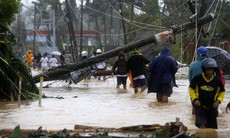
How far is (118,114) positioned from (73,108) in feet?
6.07

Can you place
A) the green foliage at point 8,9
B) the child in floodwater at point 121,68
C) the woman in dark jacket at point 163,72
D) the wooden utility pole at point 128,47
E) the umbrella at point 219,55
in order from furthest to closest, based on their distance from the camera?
the child in floodwater at point 121,68 → the wooden utility pole at point 128,47 → the umbrella at point 219,55 → the woman in dark jacket at point 163,72 → the green foliage at point 8,9

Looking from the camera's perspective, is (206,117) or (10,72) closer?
(206,117)

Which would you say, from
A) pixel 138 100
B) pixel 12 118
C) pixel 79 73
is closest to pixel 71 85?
pixel 79 73

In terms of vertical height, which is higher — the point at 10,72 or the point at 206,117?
the point at 10,72

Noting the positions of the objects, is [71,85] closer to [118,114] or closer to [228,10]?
[118,114]

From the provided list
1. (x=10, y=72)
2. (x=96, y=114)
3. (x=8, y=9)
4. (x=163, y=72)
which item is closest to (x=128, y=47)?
(x=10, y=72)

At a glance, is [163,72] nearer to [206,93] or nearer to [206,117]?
[206,117]

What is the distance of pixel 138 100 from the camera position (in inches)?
678

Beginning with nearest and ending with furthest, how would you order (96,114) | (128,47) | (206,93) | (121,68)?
Answer: (206,93)
(96,114)
(128,47)
(121,68)

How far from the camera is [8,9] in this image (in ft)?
48.3

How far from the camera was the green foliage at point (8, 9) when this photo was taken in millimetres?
14512

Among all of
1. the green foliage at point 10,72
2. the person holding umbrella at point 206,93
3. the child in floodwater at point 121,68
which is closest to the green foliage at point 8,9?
the green foliage at point 10,72

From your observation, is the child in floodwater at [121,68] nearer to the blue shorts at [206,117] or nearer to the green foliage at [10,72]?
the green foliage at [10,72]

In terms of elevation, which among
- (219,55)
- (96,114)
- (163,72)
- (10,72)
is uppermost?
(219,55)
